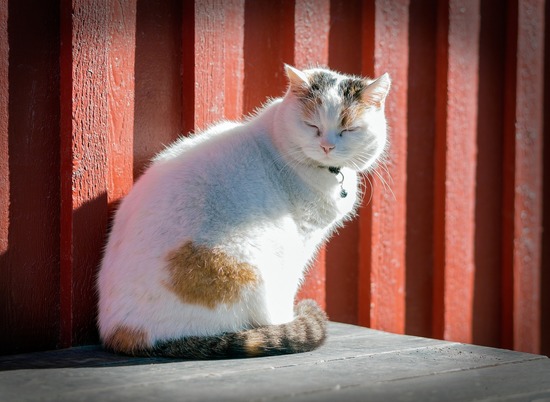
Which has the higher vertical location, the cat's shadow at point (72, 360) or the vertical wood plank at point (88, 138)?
the vertical wood plank at point (88, 138)

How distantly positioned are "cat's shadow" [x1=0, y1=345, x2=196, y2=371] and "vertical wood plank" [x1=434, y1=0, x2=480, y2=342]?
1.95 metres

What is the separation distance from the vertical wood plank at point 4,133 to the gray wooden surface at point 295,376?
459mm

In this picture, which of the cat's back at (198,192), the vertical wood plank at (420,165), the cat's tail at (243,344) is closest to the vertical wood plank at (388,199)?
the vertical wood plank at (420,165)

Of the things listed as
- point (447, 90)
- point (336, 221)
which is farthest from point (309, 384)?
point (447, 90)

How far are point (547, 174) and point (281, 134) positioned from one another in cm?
223

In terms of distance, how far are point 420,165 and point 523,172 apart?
0.68m

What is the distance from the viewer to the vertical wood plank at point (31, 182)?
9.27ft

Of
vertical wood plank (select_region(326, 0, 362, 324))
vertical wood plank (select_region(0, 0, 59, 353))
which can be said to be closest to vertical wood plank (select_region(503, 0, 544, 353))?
vertical wood plank (select_region(326, 0, 362, 324))

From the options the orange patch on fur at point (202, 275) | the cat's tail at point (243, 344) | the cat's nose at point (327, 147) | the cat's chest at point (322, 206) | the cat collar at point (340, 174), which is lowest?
the cat's tail at point (243, 344)

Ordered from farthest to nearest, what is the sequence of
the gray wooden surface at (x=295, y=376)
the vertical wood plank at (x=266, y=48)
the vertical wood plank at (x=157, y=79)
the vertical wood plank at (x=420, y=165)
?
1. the vertical wood plank at (x=420, y=165)
2. the vertical wood plank at (x=266, y=48)
3. the vertical wood plank at (x=157, y=79)
4. the gray wooden surface at (x=295, y=376)

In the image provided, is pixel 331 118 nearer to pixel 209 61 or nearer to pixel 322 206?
pixel 322 206

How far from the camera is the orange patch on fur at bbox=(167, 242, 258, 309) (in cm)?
263

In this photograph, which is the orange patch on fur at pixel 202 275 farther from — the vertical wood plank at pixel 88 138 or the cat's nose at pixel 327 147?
the cat's nose at pixel 327 147

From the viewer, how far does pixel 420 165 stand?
4133mm
